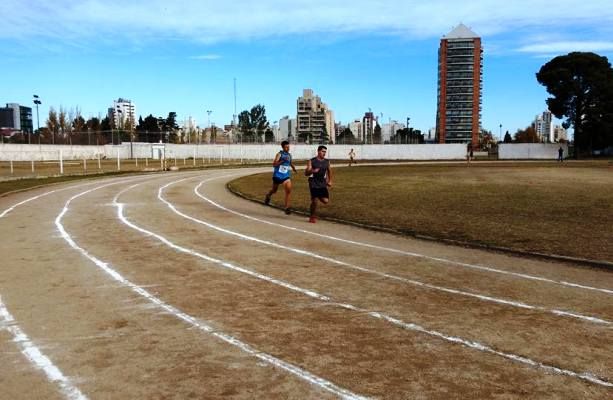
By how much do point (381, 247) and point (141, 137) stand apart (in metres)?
62.4

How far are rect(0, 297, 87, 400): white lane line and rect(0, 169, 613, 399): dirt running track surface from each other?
0.02 metres

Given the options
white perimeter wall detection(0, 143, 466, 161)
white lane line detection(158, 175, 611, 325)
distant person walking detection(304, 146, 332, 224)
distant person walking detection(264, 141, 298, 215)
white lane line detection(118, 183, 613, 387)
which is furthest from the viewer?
white perimeter wall detection(0, 143, 466, 161)

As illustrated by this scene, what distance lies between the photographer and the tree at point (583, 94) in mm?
70562

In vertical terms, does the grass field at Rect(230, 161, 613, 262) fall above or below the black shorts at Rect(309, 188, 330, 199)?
below

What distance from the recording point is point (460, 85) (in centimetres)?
13462

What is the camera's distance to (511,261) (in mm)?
8391

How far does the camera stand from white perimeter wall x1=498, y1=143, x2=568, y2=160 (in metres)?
72.9

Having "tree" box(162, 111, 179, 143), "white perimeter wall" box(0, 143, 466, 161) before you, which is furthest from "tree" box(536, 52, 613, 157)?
"tree" box(162, 111, 179, 143)

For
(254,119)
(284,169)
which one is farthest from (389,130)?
(284,169)

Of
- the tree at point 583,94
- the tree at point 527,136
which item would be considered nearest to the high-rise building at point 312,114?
the tree at point 527,136

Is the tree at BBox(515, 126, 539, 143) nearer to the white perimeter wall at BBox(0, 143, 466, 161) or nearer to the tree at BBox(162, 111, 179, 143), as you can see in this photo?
the white perimeter wall at BBox(0, 143, 466, 161)

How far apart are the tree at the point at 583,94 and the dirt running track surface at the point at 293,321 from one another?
7204 centimetres

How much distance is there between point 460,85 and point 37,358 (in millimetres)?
139710

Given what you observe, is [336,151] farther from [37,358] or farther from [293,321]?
[37,358]
